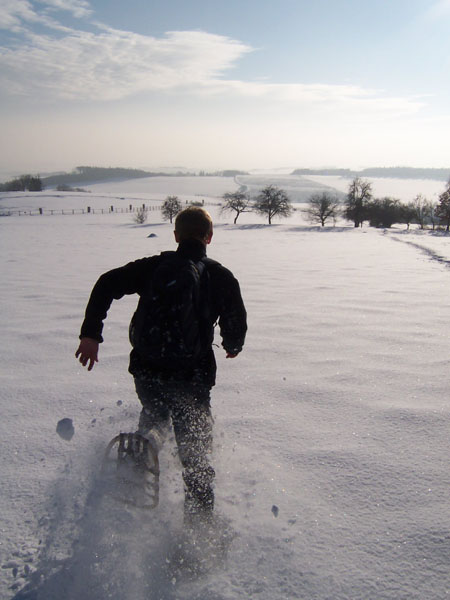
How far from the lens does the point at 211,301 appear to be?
2.22 meters

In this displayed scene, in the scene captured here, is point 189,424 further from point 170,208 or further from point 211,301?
point 170,208

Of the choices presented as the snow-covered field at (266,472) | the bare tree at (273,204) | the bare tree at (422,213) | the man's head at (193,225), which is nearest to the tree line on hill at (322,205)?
the bare tree at (273,204)

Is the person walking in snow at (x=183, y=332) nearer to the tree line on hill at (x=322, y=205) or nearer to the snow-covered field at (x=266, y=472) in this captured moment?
the snow-covered field at (x=266, y=472)

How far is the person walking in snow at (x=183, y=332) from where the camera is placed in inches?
81.7

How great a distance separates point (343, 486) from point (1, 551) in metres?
1.91

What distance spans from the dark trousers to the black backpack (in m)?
0.16

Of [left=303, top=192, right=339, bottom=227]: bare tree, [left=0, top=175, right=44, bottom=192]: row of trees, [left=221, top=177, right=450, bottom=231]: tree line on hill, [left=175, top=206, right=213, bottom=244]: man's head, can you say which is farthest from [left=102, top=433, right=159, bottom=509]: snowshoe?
[left=0, top=175, right=44, bottom=192]: row of trees

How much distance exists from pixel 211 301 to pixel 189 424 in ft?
2.36

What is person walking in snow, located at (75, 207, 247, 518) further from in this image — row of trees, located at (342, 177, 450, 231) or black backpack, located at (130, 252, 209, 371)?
row of trees, located at (342, 177, 450, 231)

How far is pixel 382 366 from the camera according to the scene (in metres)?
4.11

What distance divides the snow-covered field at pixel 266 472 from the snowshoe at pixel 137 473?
101mm

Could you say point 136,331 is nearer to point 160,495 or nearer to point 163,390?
point 163,390

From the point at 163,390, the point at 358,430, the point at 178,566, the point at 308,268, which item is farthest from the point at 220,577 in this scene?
the point at 308,268

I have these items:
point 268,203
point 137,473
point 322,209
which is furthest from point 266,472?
point 322,209
